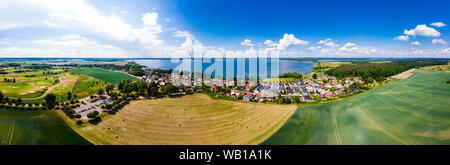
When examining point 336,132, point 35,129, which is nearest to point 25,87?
point 35,129

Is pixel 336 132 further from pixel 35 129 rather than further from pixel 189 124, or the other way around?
pixel 35 129

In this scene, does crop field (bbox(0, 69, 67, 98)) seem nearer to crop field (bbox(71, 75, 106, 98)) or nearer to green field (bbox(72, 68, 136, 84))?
crop field (bbox(71, 75, 106, 98))

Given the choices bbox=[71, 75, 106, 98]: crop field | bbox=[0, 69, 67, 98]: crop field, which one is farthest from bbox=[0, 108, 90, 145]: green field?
bbox=[0, 69, 67, 98]: crop field

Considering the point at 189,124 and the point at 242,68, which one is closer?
the point at 189,124

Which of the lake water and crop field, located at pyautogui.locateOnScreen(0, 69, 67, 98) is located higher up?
the lake water

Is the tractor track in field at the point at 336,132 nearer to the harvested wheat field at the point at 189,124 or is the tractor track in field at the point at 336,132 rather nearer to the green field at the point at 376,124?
the green field at the point at 376,124
